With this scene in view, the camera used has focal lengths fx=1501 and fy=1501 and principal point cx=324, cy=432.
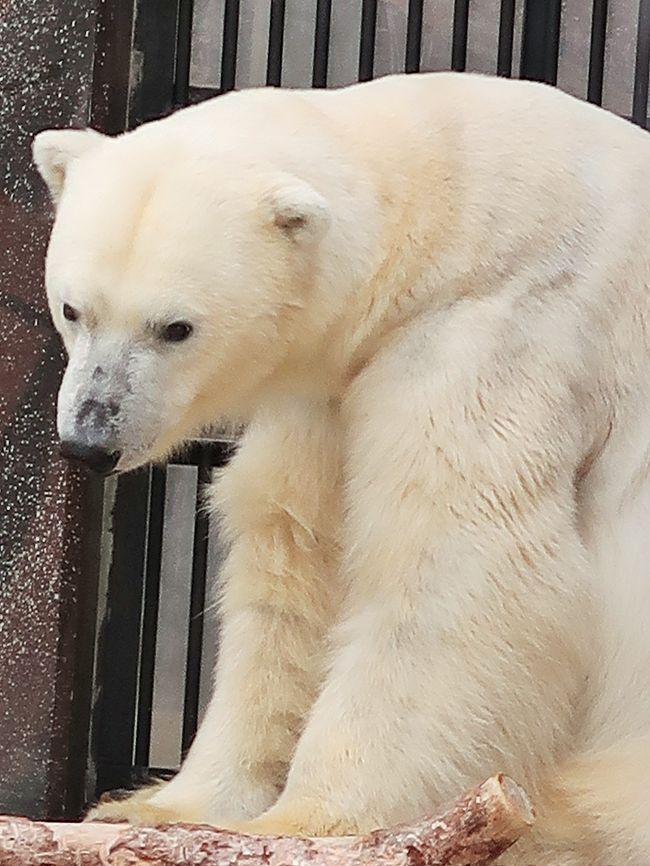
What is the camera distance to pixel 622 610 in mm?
1921

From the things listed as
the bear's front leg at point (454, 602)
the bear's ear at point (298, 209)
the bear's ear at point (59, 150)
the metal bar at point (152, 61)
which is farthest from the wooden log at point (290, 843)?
the metal bar at point (152, 61)

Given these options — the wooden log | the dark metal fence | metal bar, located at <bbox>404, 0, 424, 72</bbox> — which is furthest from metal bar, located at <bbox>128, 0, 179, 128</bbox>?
the wooden log

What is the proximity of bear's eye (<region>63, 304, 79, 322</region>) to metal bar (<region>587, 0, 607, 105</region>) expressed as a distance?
1389mm

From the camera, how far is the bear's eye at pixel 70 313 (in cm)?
177

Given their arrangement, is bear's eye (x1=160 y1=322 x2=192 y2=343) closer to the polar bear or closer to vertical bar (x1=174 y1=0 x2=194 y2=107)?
the polar bear

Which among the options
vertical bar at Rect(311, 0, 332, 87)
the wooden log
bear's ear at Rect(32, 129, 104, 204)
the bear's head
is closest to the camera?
the wooden log

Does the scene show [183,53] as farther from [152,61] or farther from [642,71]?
[642,71]

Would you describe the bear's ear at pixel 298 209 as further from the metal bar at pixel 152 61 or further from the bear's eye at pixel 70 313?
the metal bar at pixel 152 61

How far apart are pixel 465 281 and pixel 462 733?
553 mm

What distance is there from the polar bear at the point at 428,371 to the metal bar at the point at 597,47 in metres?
0.85

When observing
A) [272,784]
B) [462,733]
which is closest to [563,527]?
[462,733]

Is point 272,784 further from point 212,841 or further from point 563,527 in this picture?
point 212,841

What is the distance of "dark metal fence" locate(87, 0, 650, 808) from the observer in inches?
109

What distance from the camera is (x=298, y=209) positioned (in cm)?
176
